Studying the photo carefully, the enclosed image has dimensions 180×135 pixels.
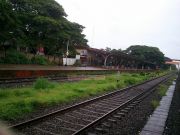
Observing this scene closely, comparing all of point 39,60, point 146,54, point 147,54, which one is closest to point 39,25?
point 39,60

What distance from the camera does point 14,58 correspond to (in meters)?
34.2

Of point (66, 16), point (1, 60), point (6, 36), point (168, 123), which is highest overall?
point (66, 16)

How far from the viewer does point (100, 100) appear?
15.2m

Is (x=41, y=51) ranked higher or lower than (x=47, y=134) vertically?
higher

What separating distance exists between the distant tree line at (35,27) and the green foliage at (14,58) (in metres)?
0.76

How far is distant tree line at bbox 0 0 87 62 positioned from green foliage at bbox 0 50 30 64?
764 millimetres

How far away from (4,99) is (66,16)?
37081 mm

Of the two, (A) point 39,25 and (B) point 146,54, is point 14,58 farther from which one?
(B) point 146,54

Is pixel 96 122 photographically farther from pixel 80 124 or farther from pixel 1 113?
pixel 1 113

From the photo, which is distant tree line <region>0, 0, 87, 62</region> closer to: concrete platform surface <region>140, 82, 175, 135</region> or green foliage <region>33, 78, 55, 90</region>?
green foliage <region>33, 78, 55, 90</region>

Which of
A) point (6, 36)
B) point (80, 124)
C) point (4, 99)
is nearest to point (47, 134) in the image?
point (80, 124)

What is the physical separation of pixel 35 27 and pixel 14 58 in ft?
21.7

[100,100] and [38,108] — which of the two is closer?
[38,108]

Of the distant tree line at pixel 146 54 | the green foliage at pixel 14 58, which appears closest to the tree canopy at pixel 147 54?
the distant tree line at pixel 146 54
